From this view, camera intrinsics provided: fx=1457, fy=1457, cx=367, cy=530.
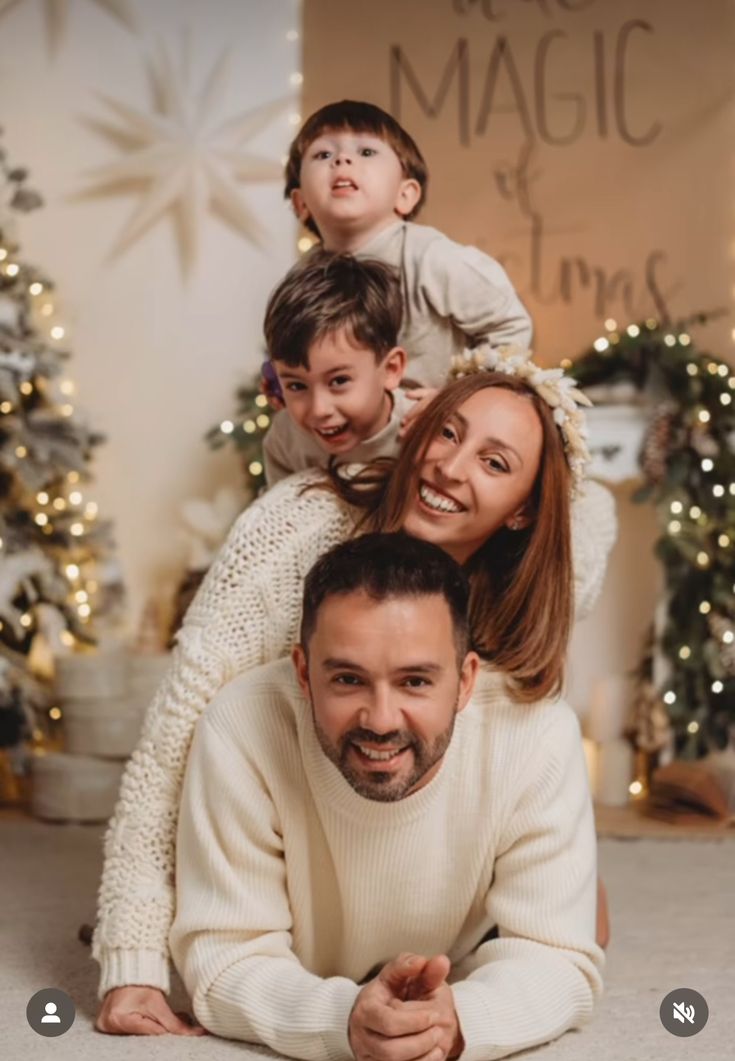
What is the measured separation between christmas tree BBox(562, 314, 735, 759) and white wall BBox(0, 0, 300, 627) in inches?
39.8

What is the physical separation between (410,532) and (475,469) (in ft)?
0.38

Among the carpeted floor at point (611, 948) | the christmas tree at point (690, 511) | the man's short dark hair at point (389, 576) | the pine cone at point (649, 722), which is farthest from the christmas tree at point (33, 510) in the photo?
the man's short dark hair at point (389, 576)

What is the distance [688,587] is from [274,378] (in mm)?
1770

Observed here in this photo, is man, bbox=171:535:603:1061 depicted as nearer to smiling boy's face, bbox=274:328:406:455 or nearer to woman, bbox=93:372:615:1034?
woman, bbox=93:372:615:1034

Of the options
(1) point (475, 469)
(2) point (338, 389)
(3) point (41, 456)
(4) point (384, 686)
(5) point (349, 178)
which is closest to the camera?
(4) point (384, 686)

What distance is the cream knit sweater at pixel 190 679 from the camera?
177 cm

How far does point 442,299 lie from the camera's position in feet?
7.00

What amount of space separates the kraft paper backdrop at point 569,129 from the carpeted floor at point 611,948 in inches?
63.5

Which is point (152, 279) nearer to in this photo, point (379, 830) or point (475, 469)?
point (475, 469)

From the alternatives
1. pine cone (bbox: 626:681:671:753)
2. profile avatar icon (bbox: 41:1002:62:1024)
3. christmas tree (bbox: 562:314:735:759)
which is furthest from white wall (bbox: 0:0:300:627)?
profile avatar icon (bbox: 41:1002:62:1024)

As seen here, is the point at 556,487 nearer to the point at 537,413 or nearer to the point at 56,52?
the point at 537,413

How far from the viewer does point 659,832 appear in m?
3.24

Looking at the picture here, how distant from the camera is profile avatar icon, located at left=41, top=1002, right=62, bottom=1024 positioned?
1.74m

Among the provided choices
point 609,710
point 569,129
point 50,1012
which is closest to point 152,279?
point 569,129
